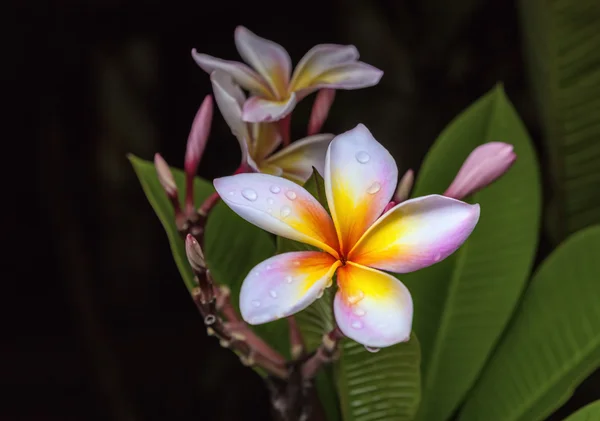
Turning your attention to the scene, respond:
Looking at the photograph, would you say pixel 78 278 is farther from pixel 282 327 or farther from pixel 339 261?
pixel 339 261

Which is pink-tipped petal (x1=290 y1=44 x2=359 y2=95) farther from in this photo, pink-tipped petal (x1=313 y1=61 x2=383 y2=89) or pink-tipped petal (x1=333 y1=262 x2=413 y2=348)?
pink-tipped petal (x1=333 y1=262 x2=413 y2=348)

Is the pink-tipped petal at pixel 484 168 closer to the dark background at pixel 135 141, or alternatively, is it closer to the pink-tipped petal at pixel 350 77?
the pink-tipped petal at pixel 350 77

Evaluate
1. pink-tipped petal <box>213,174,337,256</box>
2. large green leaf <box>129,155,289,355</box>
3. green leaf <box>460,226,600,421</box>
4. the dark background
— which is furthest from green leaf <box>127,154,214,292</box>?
the dark background

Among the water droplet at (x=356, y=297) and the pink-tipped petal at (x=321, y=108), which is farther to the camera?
the pink-tipped petal at (x=321, y=108)

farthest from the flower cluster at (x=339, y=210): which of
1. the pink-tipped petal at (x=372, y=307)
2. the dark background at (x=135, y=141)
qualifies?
the dark background at (x=135, y=141)

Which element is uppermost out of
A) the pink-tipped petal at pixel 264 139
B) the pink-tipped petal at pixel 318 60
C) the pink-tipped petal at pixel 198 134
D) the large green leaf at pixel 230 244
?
the pink-tipped petal at pixel 318 60

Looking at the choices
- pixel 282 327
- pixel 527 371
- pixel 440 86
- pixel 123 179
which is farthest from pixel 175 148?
pixel 527 371
